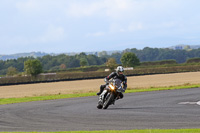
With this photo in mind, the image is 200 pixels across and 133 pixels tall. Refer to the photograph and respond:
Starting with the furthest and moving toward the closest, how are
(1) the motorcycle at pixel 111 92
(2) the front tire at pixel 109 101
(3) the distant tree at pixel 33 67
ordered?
(3) the distant tree at pixel 33 67 < (2) the front tire at pixel 109 101 < (1) the motorcycle at pixel 111 92

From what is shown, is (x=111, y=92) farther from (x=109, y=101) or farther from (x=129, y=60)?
(x=129, y=60)

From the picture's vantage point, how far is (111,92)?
2133 centimetres

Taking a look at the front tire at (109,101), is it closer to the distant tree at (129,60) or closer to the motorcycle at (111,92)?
the motorcycle at (111,92)

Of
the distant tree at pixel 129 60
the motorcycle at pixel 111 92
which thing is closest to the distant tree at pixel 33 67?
the distant tree at pixel 129 60

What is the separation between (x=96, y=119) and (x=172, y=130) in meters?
5.03

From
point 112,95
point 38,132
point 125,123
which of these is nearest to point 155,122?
point 125,123

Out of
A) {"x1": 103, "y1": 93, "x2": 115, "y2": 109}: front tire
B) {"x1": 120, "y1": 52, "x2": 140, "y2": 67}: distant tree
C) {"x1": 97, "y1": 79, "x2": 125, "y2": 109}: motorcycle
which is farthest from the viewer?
{"x1": 120, "y1": 52, "x2": 140, "y2": 67}: distant tree

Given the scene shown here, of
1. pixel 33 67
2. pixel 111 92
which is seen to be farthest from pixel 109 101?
pixel 33 67

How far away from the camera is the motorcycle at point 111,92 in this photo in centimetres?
2098

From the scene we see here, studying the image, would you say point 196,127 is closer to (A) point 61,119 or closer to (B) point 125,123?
(B) point 125,123

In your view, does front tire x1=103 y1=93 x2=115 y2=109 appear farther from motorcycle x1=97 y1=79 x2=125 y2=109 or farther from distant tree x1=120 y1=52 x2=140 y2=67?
distant tree x1=120 y1=52 x2=140 y2=67

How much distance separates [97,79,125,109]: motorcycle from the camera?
21.0 m

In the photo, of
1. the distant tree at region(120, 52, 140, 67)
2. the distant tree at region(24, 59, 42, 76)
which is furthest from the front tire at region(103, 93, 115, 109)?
the distant tree at region(120, 52, 140, 67)

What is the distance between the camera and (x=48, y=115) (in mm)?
20188
